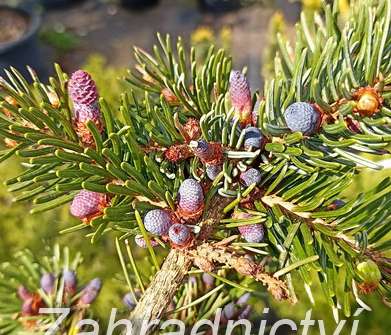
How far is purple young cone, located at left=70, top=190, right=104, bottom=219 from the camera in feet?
1.37

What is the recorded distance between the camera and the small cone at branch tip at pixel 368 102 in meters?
0.38

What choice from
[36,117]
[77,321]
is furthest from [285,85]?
[77,321]

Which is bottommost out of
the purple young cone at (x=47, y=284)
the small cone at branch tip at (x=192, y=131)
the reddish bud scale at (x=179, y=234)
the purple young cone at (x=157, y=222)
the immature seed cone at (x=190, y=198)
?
the purple young cone at (x=47, y=284)

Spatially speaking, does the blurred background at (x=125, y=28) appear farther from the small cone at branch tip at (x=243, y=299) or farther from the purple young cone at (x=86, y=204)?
the purple young cone at (x=86, y=204)

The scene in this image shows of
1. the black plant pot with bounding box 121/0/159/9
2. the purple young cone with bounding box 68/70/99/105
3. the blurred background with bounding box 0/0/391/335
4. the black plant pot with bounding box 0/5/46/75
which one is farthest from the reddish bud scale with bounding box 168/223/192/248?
the black plant pot with bounding box 121/0/159/9

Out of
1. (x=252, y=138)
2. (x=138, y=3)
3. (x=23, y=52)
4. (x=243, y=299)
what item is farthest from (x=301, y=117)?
(x=138, y=3)

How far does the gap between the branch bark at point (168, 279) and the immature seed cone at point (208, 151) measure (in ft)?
0.11

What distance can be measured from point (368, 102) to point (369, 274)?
4.2 inches

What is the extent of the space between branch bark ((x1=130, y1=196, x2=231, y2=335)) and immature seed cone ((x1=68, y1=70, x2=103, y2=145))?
0.32 feet

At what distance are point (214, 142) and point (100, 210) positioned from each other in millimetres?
93

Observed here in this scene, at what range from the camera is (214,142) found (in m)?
0.41

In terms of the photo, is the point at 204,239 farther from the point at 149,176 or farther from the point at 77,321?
the point at 77,321

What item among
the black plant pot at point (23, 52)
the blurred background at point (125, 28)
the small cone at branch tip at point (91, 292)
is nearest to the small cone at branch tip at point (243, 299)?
the small cone at branch tip at point (91, 292)

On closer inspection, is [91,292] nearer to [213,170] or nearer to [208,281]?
[208,281]
